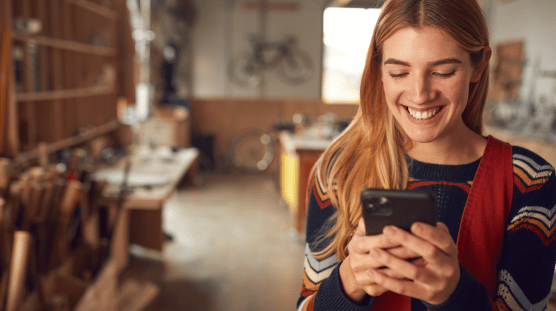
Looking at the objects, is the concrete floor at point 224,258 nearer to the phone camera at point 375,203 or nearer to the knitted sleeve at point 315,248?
the knitted sleeve at point 315,248

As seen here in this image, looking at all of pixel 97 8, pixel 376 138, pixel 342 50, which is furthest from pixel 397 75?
pixel 342 50

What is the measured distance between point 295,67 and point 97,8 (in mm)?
5298

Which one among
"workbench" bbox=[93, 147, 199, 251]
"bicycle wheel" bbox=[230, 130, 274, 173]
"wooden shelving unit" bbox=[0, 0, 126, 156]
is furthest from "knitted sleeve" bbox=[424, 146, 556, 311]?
"bicycle wheel" bbox=[230, 130, 274, 173]

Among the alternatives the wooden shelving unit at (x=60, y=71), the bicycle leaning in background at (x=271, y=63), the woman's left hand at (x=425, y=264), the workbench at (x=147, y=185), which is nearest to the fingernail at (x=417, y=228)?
Result: the woman's left hand at (x=425, y=264)

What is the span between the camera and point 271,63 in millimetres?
8766

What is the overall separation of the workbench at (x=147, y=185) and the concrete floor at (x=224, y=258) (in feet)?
0.73

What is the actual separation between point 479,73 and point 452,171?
22 centimetres

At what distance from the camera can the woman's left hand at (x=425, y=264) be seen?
67cm

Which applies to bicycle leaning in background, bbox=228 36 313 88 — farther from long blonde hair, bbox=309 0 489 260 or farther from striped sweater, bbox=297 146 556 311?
striped sweater, bbox=297 146 556 311

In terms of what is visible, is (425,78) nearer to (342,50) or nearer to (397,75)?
(397,75)

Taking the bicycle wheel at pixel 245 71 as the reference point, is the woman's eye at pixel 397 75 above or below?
below

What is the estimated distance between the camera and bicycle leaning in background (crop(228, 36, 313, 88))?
8.66 metres

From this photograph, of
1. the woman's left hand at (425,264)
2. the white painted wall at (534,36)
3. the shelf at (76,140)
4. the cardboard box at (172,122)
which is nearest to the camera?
the woman's left hand at (425,264)

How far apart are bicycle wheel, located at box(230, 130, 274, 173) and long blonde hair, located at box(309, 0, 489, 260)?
696 cm
